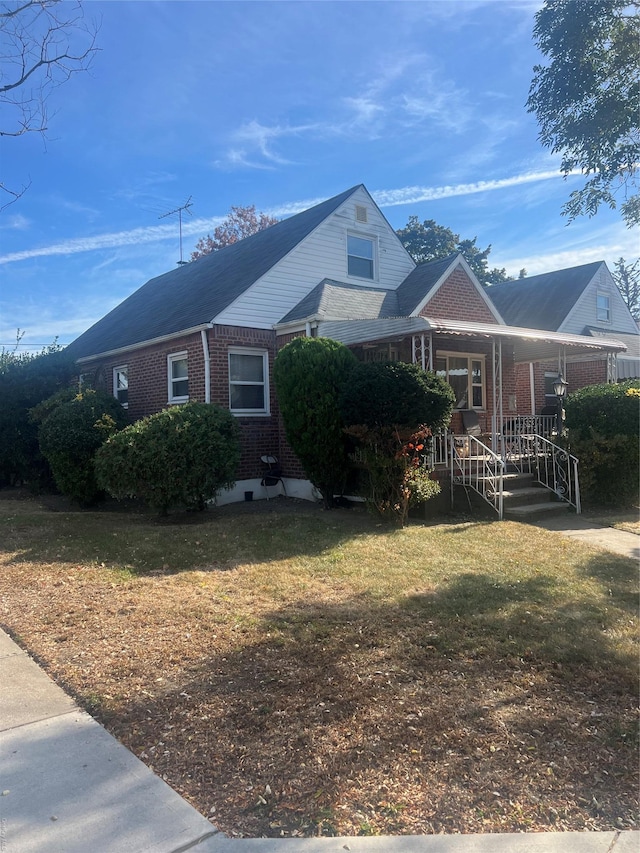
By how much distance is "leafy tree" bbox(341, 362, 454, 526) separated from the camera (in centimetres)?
905

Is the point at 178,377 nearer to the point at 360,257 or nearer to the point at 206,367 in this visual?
the point at 206,367

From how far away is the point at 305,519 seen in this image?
962 centimetres

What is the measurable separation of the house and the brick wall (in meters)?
0.03

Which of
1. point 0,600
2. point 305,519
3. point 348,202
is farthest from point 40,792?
point 348,202

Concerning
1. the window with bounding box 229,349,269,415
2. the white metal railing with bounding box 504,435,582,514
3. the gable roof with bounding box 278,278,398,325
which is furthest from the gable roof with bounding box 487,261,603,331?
the window with bounding box 229,349,269,415

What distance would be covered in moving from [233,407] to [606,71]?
8409mm

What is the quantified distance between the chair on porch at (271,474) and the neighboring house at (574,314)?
900 cm

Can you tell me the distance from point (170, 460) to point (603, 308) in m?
19.2

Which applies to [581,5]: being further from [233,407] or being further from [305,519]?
[233,407]

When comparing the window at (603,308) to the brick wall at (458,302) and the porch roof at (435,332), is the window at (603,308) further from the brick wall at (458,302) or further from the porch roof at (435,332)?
the brick wall at (458,302)

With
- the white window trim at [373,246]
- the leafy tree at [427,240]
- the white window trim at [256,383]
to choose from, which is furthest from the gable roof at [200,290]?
the leafy tree at [427,240]

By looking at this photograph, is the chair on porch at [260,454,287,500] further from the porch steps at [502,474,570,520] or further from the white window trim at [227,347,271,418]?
the porch steps at [502,474,570,520]

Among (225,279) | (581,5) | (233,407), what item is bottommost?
(233,407)

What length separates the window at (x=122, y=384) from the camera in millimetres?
15031
